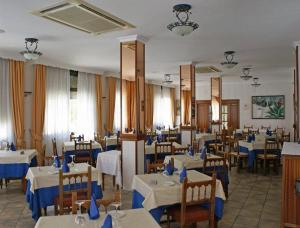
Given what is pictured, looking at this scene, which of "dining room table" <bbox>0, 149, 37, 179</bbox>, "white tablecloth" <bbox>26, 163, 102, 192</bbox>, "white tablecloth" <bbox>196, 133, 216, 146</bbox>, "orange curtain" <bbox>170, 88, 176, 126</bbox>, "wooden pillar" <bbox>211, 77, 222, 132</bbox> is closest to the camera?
"white tablecloth" <bbox>26, 163, 102, 192</bbox>

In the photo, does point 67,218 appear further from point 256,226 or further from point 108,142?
point 108,142

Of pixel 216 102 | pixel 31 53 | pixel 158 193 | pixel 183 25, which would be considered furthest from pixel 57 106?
pixel 158 193

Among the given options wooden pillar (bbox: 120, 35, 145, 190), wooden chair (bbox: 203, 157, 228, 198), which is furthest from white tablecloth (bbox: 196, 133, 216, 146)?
wooden chair (bbox: 203, 157, 228, 198)

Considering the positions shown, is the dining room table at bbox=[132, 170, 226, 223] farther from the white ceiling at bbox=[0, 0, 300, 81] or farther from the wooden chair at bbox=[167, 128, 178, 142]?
the wooden chair at bbox=[167, 128, 178, 142]

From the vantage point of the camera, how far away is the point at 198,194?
375 centimetres

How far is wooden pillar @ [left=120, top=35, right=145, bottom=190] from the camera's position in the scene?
6.52 m

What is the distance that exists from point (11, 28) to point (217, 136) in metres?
8.07

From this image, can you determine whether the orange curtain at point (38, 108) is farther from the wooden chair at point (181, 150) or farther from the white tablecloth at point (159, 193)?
the white tablecloth at point (159, 193)

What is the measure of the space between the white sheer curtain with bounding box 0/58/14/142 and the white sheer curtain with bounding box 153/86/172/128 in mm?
8098

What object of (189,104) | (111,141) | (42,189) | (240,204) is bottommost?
(240,204)

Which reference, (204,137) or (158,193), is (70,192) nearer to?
(158,193)

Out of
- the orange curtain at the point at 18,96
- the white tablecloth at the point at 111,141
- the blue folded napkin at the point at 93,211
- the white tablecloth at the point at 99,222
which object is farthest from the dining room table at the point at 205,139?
the blue folded napkin at the point at 93,211

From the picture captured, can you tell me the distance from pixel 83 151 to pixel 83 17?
408 centimetres

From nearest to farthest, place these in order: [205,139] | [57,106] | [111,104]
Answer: [57,106]
[205,139]
[111,104]
